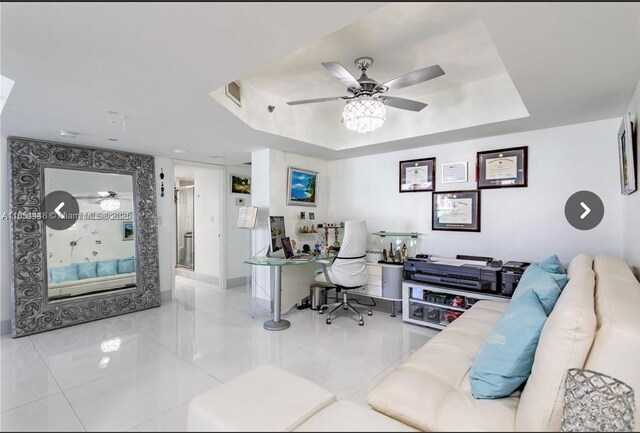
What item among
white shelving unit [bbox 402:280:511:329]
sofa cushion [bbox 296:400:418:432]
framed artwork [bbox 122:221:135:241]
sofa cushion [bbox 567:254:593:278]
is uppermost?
framed artwork [bbox 122:221:135:241]

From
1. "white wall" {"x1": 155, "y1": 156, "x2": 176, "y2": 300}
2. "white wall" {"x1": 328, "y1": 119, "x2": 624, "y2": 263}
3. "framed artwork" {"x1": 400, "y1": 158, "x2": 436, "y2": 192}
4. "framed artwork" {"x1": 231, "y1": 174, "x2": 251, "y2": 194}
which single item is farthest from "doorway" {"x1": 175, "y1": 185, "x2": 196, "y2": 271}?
"framed artwork" {"x1": 400, "y1": 158, "x2": 436, "y2": 192}

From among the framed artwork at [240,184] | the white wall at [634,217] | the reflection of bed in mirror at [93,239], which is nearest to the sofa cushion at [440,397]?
the white wall at [634,217]

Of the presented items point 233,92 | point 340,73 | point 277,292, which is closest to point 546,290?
point 340,73

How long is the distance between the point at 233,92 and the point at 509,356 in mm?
2767

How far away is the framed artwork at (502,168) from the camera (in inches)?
130

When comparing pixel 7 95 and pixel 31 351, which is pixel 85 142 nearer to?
pixel 7 95

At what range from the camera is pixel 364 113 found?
2.44m

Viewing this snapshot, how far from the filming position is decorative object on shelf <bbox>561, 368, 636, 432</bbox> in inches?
42.1

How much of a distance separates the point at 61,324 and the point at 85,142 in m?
2.16

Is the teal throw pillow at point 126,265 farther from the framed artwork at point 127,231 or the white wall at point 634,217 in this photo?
the white wall at point 634,217

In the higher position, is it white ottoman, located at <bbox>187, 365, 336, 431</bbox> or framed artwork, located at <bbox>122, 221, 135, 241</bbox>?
framed artwork, located at <bbox>122, 221, 135, 241</bbox>

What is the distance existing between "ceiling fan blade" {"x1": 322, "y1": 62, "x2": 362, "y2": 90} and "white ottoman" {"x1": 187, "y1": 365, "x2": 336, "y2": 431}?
6.01ft

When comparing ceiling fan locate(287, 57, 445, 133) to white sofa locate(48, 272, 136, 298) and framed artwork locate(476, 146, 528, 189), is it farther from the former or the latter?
white sofa locate(48, 272, 136, 298)

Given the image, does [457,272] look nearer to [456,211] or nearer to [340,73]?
[456,211]
